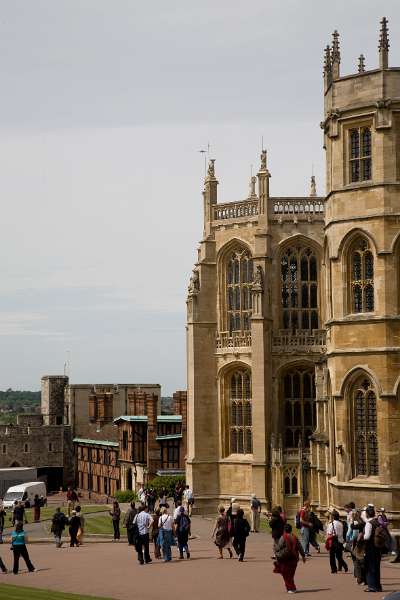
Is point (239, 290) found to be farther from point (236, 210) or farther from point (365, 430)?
point (365, 430)

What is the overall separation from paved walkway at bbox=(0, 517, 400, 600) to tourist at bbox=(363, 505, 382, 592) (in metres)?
0.37

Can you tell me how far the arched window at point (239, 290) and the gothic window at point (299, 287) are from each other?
1873 mm

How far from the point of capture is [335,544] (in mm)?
27266

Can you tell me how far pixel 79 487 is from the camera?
3738 inches

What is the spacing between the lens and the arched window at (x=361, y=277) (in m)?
36.0

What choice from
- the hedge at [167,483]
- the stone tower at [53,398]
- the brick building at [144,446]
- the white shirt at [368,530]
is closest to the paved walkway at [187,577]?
the white shirt at [368,530]

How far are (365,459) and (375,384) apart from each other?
2536 mm

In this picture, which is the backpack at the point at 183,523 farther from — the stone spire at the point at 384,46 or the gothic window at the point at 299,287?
the gothic window at the point at 299,287

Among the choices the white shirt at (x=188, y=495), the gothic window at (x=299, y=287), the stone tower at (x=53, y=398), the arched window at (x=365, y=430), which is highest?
the gothic window at (x=299, y=287)

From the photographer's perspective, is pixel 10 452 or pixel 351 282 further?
pixel 10 452

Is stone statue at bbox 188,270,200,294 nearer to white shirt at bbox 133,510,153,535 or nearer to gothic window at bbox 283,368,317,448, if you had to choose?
gothic window at bbox 283,368,317,448

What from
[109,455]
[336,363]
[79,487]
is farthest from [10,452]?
[336,363]

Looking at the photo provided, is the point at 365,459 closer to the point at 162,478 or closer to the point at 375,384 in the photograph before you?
the point at 375,384

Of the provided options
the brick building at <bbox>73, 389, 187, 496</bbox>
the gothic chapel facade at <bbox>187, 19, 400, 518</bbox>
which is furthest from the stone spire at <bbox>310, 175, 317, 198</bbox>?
the brick building at <bbox>73, 389, 187, 496</bbox>
